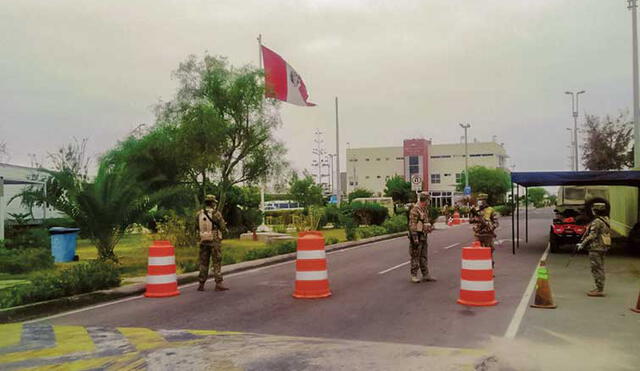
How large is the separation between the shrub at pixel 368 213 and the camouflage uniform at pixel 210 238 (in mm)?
25868

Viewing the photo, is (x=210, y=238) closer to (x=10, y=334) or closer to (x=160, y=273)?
(x=160, y=273)

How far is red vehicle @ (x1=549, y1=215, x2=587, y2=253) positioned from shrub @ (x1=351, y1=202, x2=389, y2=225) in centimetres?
1852

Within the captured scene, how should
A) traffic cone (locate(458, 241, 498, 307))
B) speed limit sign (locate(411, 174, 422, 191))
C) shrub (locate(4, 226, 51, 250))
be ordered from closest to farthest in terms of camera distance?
traffic cone (locate(458, 241, 498, 307)) → shrub (locate(4, 226, 51, 250)) → speed limit sign (locate(411, 174, 422, 191))

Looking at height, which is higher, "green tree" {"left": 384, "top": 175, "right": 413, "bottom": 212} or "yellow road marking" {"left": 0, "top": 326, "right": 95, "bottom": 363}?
"green tree" {"left": 384, "top": 175, "right": 413, "bottom": 212}

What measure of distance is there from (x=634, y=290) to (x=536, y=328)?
175 inches

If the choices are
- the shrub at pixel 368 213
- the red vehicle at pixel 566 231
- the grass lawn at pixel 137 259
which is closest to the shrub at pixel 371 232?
the grass lawn at pixel 137 259

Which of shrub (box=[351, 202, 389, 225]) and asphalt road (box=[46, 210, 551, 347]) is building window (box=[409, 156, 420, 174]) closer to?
shrub (box=[351, 202, 389, 225])

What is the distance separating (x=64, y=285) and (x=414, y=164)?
115653mm

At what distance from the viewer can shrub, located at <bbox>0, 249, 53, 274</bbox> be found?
48.9ft

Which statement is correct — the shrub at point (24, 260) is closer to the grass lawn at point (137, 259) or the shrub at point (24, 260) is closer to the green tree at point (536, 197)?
the grass lawn at point (137, 259)

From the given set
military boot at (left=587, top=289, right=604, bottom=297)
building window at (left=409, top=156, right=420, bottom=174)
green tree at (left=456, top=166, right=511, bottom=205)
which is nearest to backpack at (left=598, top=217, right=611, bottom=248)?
military boot at (left=587, top=289, right=604, bottom=297)

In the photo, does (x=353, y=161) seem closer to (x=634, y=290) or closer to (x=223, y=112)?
(x=223, y=112)

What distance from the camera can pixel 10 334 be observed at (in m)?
7.82

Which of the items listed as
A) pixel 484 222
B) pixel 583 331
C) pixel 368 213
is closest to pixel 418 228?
pixel 484 222
